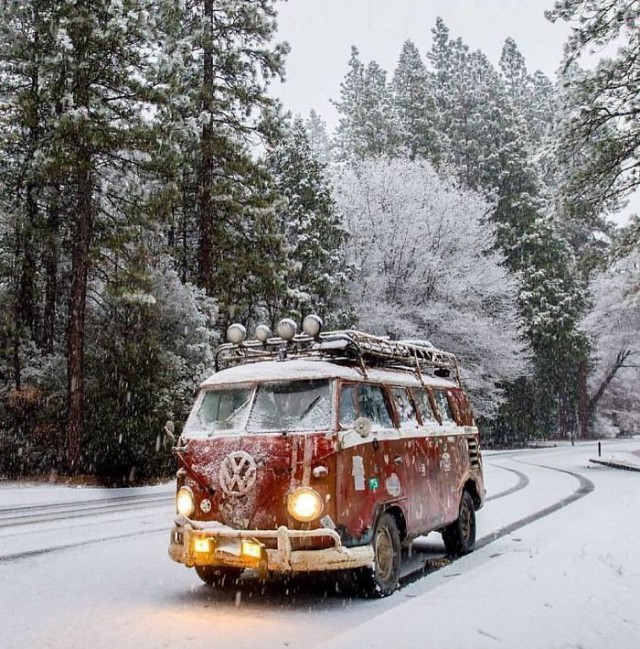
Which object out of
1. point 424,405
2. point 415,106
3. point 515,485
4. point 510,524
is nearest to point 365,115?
point 415,106

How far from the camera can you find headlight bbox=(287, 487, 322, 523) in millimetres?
7246

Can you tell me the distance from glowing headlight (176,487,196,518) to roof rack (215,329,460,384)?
5.98 feet

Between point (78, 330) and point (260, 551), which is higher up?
point (78, 330)

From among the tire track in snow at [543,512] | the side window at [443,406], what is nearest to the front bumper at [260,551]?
the side window at [443,406]

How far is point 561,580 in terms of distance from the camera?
7691 mm

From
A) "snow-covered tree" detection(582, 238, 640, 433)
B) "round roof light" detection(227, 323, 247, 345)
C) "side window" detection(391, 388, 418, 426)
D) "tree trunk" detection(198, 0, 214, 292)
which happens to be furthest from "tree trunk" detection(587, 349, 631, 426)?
"round roof light" detection(227, 323, 247, 345)

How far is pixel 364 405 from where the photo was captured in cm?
836

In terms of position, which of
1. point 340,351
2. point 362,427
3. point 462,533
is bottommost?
point 462,533

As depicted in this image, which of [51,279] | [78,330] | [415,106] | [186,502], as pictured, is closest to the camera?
[186,502]

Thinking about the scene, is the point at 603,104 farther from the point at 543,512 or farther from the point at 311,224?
the point at 311,224

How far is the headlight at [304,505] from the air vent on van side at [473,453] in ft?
14.7

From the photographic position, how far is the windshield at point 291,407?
7.77m

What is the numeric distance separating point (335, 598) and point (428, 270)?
3137cm

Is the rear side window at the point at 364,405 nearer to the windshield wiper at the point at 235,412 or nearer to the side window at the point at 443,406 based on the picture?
the windshield wiper at the point at 235,412
